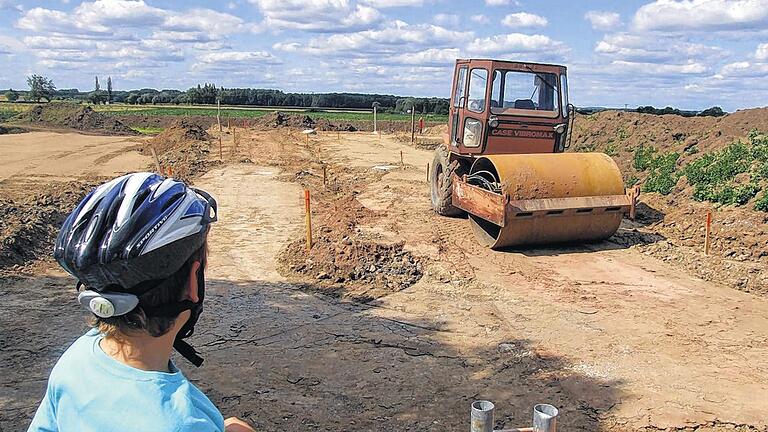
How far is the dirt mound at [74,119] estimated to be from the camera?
44656mm

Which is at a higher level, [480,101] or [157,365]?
[480,101]

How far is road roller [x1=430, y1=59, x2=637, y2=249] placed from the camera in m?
9.94

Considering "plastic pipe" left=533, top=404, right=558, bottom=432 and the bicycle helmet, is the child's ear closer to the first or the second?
the bicycle helmet

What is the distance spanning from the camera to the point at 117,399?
5.07 feet

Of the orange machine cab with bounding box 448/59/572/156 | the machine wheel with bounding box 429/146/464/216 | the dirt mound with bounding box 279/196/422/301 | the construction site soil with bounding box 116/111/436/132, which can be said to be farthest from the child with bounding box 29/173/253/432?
the construction site soil with bounding box 116/111/436/132

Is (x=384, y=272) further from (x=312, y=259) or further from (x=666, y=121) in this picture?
(x=666, y=121)

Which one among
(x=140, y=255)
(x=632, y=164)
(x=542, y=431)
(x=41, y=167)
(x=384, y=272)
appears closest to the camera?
(x=140, y=255)

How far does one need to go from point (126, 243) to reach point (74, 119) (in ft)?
167

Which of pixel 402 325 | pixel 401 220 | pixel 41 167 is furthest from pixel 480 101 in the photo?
pixel 41 167

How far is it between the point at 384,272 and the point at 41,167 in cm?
1757

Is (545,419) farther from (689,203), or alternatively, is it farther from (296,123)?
(296,123)

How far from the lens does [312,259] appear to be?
947 centimetres

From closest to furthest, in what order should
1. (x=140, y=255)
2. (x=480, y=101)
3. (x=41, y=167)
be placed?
(x=140, y=255)
(x=480, y=101)
(x=41, y=167)

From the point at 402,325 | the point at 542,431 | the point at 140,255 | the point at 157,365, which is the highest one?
the point at 140,255
